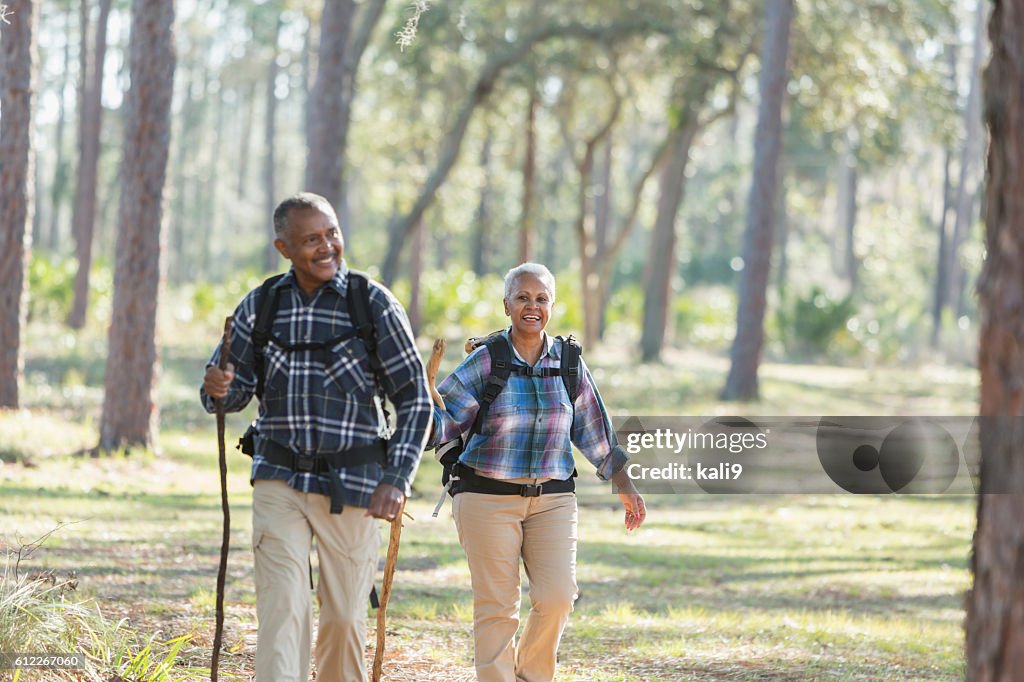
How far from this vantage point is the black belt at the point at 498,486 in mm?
5496

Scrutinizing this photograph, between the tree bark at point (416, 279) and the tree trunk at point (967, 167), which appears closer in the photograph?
the tree bark at point (416, 279)

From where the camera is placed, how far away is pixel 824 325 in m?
35.0

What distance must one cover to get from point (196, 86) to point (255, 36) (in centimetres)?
3266

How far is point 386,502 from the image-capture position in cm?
458

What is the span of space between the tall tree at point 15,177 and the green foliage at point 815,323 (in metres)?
23.9

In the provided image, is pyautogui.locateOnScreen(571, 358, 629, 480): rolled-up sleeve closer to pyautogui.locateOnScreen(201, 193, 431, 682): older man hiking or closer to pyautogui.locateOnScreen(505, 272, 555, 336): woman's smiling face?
pyautogui.locateOnScreen(505, 272, 555, 336): woman's smiling face

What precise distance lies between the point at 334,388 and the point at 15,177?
10.8 metres

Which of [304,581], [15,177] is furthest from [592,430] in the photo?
[15,177]

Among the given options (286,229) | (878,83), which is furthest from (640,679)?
(878,83)

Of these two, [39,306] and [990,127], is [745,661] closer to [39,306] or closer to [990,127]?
[990,127]

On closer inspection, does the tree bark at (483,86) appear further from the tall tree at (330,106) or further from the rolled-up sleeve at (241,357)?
the rolled-up sleeve at (241,357)

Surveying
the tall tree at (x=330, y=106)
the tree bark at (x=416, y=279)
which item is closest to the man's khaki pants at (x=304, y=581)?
the tall tree at (x=330, y=106)

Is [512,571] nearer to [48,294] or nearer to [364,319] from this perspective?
[364,319]

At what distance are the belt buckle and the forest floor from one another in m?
1.66
